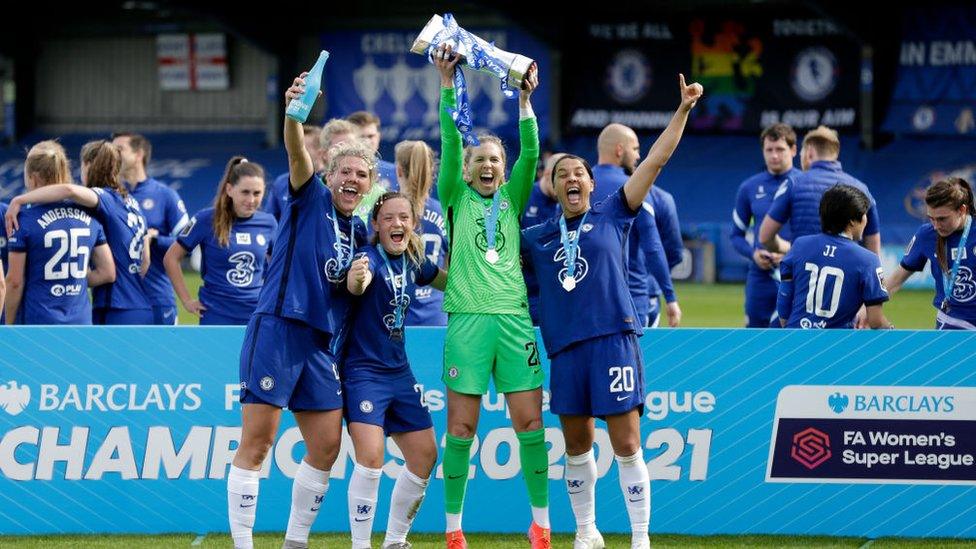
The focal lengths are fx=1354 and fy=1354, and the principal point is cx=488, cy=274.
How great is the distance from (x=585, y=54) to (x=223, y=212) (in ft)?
62.5

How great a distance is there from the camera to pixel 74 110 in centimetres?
3147

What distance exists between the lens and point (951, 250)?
7531mm

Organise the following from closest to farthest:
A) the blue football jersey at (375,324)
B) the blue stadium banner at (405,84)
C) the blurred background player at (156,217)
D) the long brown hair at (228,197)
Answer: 1. the blue football jersey at (375,324)
2. the long brown hair at (228,197)
3. the blurred background player at (156,217)
4. the blue stadium banner at (405,84)

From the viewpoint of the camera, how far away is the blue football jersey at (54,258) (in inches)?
300

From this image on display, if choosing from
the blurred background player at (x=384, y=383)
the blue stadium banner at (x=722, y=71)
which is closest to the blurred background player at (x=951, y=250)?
the blurred background player at (x=384, y=383)

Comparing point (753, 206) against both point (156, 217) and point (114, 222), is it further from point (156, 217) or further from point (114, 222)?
point (114, 222)

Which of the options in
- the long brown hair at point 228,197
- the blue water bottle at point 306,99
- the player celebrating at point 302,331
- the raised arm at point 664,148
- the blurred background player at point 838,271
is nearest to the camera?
the blue water bottle at point 306,99

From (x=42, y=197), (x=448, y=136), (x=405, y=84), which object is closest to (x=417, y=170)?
(x=448, y=136)

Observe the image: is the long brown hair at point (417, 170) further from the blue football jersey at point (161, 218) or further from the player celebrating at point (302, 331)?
the blue football jersey at point (161, 218)

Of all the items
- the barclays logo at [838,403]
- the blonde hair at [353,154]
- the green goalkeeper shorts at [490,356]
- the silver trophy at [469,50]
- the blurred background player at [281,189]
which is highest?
the silver trophy at [469,50]

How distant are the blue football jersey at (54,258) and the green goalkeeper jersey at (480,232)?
8.54 ft

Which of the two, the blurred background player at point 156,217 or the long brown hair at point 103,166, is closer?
the long brown hair at point 103,166

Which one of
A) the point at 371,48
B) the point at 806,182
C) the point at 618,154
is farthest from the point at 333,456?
the point at 371,48

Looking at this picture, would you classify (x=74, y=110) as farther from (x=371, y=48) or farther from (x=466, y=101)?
(x=466, y=101)
